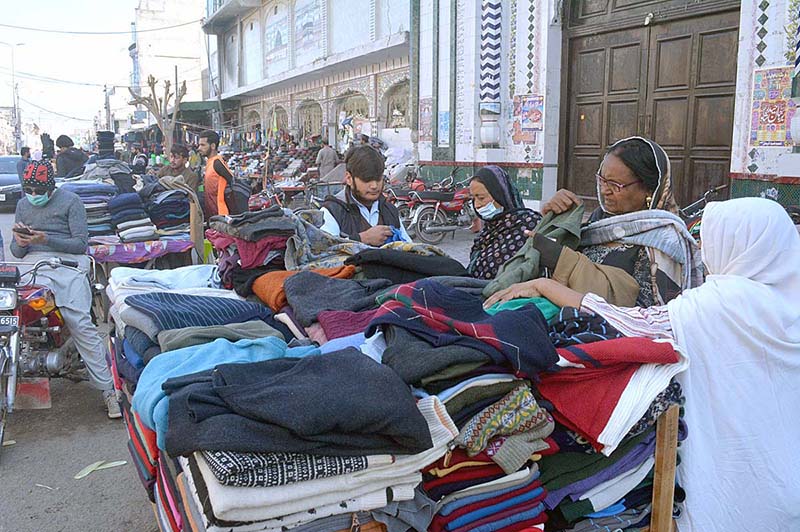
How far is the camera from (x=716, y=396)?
181 cm

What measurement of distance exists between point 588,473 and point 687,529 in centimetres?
41

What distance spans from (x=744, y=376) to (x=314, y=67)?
59.8 ft

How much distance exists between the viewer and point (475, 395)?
153 centimetres

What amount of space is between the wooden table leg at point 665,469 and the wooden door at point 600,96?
7372mm

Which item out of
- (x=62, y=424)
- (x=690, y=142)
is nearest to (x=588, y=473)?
(x=62, y=424)

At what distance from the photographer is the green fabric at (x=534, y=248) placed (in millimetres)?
2168

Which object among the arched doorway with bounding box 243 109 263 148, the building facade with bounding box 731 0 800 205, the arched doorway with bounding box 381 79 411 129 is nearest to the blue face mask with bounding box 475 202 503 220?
the building facade with bounding box 731 0 800 205

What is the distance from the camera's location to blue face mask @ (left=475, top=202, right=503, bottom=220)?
9.09 ft

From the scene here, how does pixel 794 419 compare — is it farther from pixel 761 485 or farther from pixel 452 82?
pixel 452 82

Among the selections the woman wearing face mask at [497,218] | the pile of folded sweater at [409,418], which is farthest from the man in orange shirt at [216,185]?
the pile of folded sweater at [409,418]

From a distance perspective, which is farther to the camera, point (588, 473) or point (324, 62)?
point (324, 62)

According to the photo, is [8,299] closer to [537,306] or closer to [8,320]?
[8,320]

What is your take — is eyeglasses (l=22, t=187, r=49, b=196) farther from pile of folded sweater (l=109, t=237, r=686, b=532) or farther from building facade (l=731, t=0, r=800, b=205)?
building facade (l=731, t=0, r=800, b=205)

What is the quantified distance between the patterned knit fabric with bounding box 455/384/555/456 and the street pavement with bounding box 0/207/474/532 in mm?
1930
